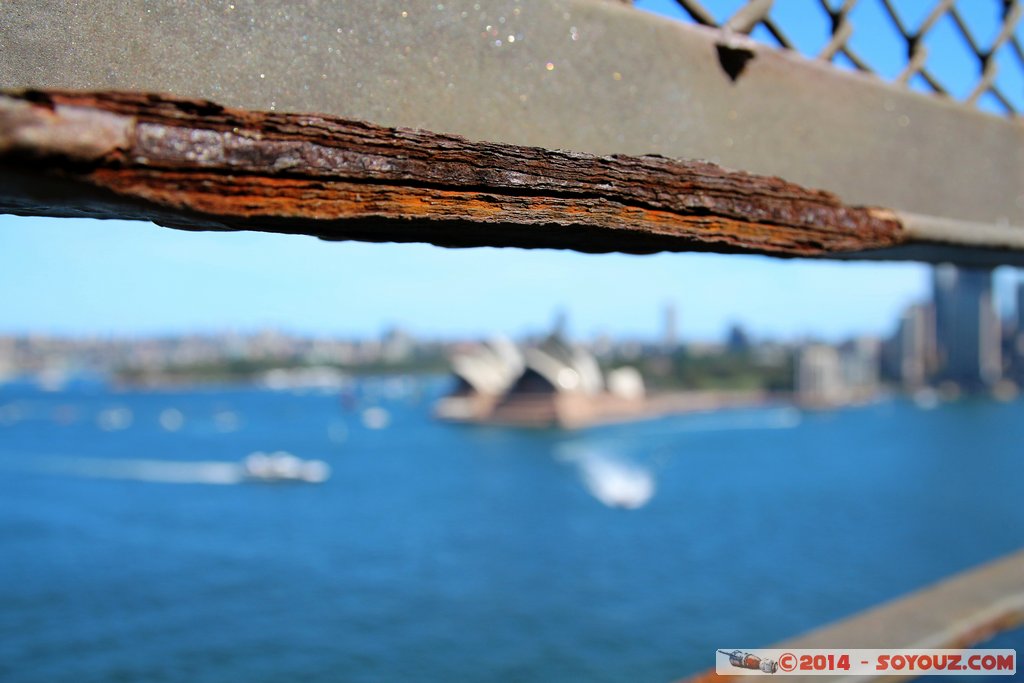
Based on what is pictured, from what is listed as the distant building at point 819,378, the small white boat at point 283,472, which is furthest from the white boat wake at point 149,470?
the distant building at point 819,378

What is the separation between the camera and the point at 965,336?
2232 inches

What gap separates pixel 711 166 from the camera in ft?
2.49

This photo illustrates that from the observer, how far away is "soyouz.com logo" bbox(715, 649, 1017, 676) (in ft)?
4.09

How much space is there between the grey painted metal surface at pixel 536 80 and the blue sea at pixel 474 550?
3.22ft

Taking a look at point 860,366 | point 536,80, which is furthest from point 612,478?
point 860,366

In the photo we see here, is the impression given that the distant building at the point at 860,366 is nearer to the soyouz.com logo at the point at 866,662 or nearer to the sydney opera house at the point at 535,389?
the sydney opera house at the point at 535,389

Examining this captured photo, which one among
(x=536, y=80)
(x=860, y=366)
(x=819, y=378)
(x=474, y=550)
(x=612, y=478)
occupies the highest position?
(x=860, y=366)

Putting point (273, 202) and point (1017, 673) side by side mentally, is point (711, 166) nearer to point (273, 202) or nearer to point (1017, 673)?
point (273, 202)

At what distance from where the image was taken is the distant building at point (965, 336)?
5384 centimetres

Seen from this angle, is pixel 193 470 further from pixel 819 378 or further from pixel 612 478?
pixel 819 378

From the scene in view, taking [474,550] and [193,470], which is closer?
[474,550]

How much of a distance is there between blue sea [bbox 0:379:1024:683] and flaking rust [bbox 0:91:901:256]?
1309 mm

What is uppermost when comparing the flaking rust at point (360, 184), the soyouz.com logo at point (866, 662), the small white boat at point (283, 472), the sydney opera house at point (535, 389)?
the sydney opera house at point (535, 389)

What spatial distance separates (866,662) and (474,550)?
15150 mm
